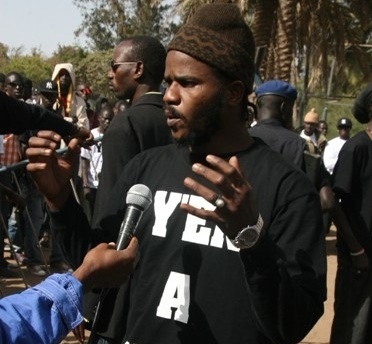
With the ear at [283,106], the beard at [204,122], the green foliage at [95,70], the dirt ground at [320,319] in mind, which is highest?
the beard at [204,122]

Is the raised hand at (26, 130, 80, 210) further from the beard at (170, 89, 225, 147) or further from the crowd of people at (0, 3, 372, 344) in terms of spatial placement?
the beard at (170, 89, 225, 147)

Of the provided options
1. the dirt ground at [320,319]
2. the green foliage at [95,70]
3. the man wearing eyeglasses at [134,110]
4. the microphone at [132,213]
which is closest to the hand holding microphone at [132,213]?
the microphone at [132,213]

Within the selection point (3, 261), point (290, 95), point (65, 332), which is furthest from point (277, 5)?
point (65, 332)

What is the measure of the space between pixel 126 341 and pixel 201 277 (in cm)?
38

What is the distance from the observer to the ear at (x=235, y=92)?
2.42 meters

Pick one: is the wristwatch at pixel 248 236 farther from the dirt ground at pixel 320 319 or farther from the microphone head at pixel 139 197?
the dirt ground at pixel 320 319

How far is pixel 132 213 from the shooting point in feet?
7.01

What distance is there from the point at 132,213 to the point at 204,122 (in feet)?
1.43

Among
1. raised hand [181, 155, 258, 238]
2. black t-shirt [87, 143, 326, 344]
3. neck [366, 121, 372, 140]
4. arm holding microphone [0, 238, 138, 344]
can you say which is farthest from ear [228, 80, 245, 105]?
neck [366, 121, 372, 140]

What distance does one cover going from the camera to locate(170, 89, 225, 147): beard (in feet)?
7.79

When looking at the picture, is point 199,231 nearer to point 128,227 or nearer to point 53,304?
point 128,227

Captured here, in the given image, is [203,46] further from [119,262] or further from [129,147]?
[129,147]

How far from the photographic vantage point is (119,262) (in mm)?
1998

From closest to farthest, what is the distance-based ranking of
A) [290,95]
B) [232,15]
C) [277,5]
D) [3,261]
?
1. [232,15]
2. [290,95]
3. [3,261]
4. [277,5]
